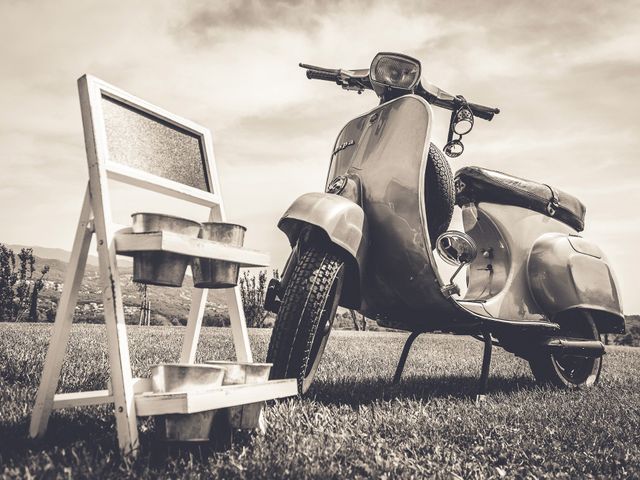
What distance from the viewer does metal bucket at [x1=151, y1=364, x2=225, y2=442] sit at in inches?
55.7

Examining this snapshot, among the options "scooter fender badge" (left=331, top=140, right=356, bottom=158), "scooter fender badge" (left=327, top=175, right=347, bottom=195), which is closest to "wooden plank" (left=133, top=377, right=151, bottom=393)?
"scooter fender badge" (left=327, top=175, right=347, bottom=195)

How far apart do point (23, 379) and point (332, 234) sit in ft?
4.97

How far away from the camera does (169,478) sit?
50.7 inches

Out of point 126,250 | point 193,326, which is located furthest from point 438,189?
point 126,250

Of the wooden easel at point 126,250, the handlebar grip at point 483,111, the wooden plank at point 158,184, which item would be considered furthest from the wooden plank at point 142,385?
the handlebar grip at point 483,111

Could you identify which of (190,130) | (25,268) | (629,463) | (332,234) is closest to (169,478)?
(332,234)

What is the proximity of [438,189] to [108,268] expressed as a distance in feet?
5.21

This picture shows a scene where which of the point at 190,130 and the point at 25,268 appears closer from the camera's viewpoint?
the point at 190,130

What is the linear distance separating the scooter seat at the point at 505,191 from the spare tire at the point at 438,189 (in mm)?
709

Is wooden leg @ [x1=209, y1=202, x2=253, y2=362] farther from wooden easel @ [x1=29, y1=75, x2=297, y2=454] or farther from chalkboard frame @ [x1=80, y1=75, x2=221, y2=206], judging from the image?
chalkboard frame @ [x1=80, y1=75, x2=221, y2=206]

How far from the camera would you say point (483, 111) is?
327 cm

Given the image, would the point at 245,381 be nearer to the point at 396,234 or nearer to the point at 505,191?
the point at 396,234

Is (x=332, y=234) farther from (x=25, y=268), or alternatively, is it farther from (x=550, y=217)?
(x=25, y=268)

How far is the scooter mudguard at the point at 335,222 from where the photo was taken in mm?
2104
